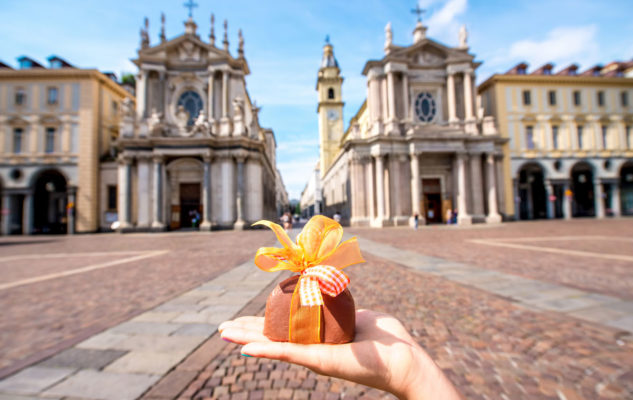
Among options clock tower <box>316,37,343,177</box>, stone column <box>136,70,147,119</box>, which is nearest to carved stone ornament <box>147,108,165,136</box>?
stone column <box>136,70,147,119</box>

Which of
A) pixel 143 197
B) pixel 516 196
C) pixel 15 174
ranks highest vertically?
pixel 15 174

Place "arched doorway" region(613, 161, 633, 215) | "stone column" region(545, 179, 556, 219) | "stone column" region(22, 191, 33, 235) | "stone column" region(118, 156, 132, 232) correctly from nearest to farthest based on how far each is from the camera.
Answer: "stone column" region(118, 156, 132, 232)
"stone column" region(22, 191, 33, 235)
"stone column" region(545, 179, 556, 219)
"arched doorway" region(613, 161, 633, 215)

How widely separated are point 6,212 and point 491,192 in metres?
44.9

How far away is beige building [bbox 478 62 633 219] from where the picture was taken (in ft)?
109

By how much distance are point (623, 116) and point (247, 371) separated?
156 ft

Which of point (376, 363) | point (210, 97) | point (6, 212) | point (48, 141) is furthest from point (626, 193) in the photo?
point (6, 212)

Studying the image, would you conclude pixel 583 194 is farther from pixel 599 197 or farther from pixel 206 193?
pixel 206 193

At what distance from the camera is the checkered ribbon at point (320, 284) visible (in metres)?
1.04

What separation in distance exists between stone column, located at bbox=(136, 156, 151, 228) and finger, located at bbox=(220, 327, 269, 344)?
28339 mm

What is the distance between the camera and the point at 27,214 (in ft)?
94.7

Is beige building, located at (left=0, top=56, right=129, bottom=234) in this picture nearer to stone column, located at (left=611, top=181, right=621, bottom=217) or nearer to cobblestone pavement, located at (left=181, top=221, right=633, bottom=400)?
cobblestone pavement, located at (left=181, top=221, right=633, bottom=400)

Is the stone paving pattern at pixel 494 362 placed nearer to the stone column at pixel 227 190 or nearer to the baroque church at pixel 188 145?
the baroque church at pixel 188 145

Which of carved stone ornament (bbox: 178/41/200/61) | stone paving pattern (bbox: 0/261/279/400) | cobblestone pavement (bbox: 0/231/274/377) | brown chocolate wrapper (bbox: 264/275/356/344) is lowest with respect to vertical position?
cobblestone pavement (bbox: 0/231/274/377)

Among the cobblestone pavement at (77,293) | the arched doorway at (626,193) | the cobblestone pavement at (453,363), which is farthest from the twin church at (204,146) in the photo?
the cobblestone pavement at (453,363)
